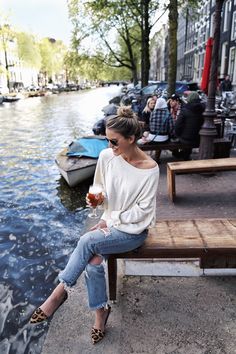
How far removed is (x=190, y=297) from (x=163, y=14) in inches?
849

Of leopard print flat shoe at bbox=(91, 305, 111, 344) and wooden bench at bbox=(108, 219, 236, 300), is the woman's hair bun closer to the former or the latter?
wooden bench at bbox=(108, 219, 236, 300)

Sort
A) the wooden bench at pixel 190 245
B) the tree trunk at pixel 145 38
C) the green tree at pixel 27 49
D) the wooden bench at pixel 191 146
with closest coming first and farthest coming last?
the wooden bench at pixel 190 245 < the wooden bench at pixel 191 146 < the tree trunk at pixel 145 38 < the green tree at pixel 27 49

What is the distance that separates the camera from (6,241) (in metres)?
5.77

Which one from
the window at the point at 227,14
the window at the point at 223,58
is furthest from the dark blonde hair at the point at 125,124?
the window at the point at 227,14

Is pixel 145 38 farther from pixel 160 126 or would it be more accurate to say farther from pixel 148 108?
pixel 160 126

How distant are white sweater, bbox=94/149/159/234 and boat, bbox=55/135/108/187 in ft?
17.8

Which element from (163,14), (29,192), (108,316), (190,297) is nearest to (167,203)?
(190,297)

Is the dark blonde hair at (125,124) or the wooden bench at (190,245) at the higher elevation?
the dark blonde hair at (125,124)

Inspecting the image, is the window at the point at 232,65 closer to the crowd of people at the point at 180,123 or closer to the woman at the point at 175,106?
the woman at the point at 175,106

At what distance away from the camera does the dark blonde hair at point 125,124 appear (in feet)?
8.73

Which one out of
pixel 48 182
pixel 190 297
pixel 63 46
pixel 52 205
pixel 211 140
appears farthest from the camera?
pixel 63 46

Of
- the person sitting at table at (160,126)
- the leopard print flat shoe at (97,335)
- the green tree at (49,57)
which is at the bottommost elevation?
the leopard print flat shoe at (97,335)

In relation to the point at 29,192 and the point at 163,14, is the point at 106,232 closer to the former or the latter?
the point at 29,192

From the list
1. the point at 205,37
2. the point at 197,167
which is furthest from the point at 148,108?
the point at 205,37
